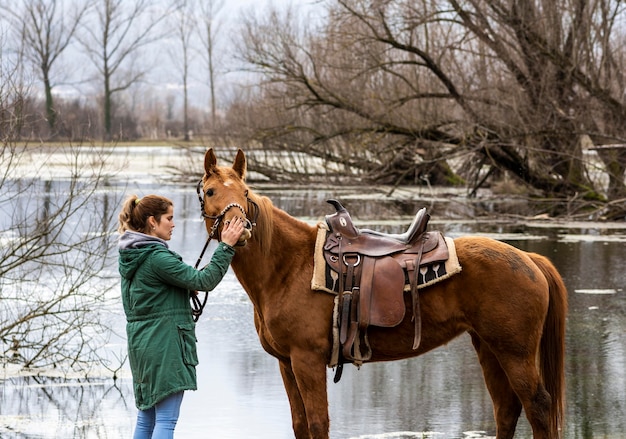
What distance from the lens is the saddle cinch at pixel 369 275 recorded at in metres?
5.23

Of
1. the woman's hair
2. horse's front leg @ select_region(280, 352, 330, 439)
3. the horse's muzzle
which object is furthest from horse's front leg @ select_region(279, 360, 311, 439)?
the woman's hair

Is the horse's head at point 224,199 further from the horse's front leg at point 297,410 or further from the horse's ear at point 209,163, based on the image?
the horse's front leg at point 297,410

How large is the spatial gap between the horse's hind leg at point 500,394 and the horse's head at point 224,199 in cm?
142

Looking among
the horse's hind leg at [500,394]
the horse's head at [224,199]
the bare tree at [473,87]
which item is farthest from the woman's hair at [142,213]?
the bare tree at [473,87]

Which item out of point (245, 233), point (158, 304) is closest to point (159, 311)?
point (158, 304)

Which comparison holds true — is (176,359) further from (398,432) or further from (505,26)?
(505,26)

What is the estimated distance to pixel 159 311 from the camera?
488 centimetres

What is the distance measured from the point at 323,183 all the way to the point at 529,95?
9078 millimetres

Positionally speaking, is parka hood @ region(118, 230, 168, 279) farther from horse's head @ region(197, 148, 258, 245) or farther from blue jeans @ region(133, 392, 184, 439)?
blue jeans @ region(133, 392, 184, 439)

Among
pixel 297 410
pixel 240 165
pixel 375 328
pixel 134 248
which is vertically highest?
pixel 240 165

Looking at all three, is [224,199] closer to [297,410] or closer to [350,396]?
[297,410]

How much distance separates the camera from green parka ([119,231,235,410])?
4.81 meters

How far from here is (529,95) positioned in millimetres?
22250

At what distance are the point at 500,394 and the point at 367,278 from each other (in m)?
1.02
